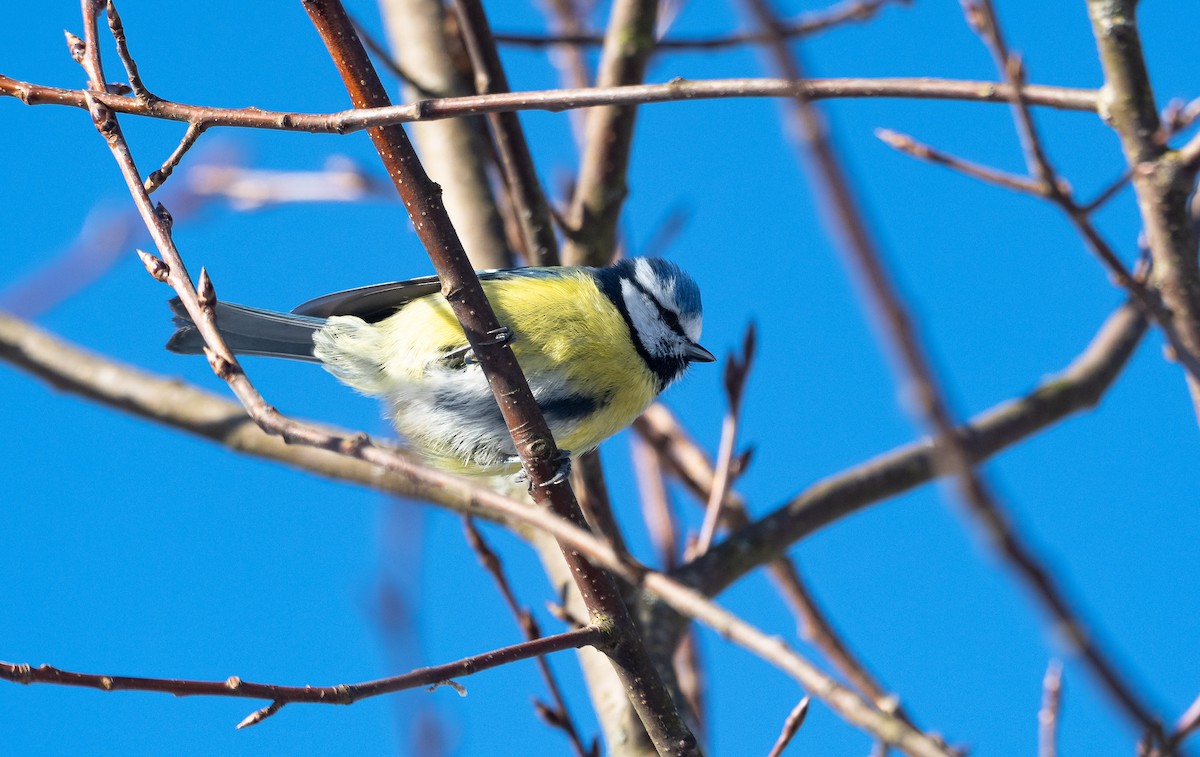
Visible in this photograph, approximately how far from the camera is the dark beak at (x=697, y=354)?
9.86 feet

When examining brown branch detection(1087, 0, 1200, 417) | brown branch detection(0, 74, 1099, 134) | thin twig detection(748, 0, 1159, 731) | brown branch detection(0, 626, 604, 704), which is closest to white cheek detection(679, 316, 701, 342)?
brown branch detection(0, 626, 604, 704)

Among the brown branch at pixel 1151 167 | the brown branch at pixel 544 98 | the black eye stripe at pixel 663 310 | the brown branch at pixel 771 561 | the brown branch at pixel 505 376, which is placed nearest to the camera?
the brown branch at pixel 544 98

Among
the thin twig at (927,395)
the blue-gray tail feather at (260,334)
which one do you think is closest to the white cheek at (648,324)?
the blue-gray tail feather at (260,334)

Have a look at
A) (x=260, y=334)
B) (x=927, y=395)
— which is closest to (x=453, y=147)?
(x=260, y=334)

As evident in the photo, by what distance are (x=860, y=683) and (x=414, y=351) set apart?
4.00ft

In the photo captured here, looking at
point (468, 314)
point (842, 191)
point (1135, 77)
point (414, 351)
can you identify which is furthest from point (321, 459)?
point (842, 191)

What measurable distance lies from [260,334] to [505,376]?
47.2 inches

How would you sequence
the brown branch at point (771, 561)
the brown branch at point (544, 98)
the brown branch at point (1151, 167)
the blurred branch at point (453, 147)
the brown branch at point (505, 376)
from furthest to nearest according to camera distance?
Result: the blurred branch at point (453, 147), the brown branch at point (771, 561), the brown branch at point (505, 376), the brown branch at point (1151, 167), the brown branch at point (544, 98)

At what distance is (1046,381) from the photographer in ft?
10.1

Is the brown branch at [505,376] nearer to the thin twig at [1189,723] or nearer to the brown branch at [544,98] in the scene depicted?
the brown branch at [544,98]

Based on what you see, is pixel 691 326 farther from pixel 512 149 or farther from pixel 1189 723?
pixel 1189 723

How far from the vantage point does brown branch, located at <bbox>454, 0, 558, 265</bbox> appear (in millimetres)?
2779

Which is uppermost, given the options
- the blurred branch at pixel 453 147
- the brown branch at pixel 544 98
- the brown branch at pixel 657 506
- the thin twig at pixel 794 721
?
the blurred branch at pixel 453 147

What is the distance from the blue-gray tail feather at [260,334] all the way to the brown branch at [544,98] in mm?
1119
